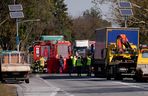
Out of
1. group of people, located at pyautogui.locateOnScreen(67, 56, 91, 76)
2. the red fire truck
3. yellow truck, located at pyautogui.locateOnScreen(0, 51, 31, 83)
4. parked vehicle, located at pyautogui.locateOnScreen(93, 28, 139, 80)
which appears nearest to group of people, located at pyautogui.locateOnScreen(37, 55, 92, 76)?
group of people, located at pyautogui.locateOnScreen(67, 56, 91, 76)

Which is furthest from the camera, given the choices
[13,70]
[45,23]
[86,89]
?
[45,23]

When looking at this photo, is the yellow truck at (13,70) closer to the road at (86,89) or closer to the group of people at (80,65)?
the road at (86,89)

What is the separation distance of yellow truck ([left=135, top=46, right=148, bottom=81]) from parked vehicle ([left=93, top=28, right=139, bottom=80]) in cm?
180

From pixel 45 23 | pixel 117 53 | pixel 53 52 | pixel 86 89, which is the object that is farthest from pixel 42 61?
pixel 45 23

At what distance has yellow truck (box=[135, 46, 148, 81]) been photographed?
118 feet

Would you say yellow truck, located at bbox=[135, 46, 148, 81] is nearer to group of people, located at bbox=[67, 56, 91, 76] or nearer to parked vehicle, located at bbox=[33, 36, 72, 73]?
group of people, located at bbox=[67, 56, 91, 76]

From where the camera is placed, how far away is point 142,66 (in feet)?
120

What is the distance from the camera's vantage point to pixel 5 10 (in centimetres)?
6862

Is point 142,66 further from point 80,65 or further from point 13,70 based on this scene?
point 80,65

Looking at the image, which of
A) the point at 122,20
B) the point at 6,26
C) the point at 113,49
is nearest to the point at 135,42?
the point at 113,49

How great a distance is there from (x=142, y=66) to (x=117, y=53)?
17.4ft

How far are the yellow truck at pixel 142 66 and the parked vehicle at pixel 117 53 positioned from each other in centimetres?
180

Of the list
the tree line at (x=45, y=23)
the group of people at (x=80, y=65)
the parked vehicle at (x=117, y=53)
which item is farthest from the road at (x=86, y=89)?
the tree line at (x=45, y=23)

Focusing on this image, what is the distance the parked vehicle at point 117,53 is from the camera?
131 ft
